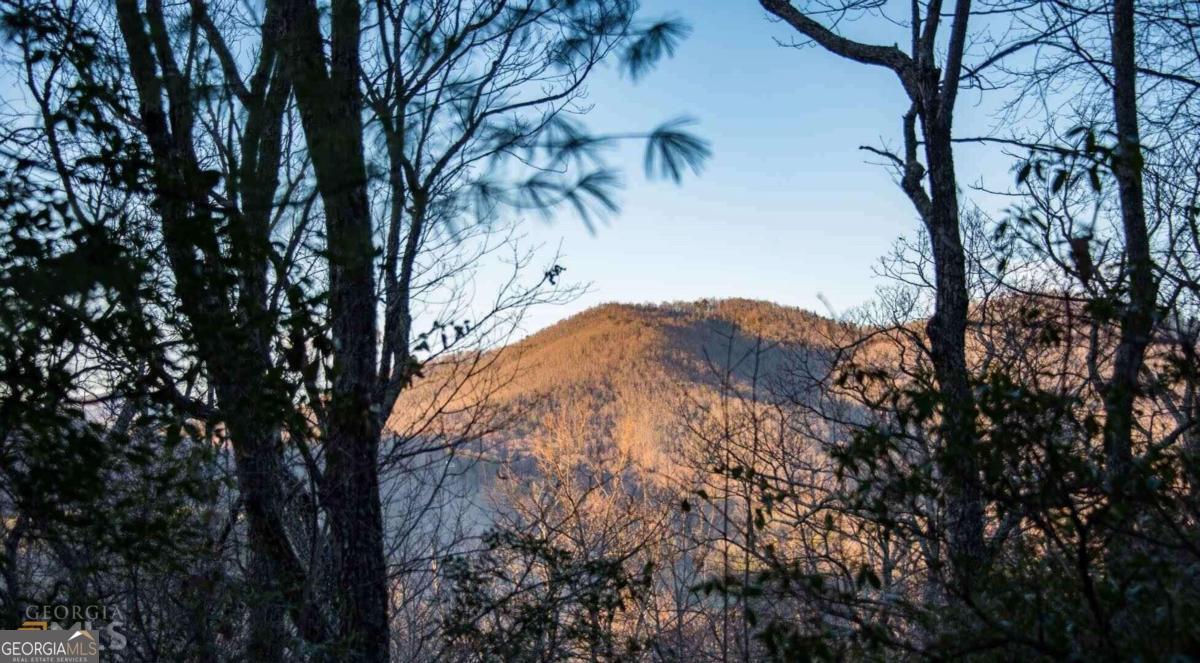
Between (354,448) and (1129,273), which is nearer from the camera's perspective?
(1129,273)

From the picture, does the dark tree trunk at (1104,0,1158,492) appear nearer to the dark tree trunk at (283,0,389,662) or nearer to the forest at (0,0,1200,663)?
the forest at (0,0,1200,663)

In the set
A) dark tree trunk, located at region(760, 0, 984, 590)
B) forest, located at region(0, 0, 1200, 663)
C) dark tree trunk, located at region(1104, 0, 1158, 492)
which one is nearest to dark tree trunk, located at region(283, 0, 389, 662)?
forest, located at region(0, 0, 1200, 663)

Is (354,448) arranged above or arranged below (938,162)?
below

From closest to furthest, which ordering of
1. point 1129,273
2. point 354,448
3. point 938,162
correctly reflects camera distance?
point 1129,273 < point 354,448 < point 938,162

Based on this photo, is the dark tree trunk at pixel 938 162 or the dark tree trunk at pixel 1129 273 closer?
the dark tree trunk at pixel 1129 273

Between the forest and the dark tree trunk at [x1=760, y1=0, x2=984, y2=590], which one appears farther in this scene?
the dark tree trunk at [x1=760, y1=0, x2=984, y2=590]

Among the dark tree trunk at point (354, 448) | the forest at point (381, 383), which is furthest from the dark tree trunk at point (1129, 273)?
the dark tree trunk at point (354, 448)

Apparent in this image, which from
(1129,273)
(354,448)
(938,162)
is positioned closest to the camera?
(1129,273)

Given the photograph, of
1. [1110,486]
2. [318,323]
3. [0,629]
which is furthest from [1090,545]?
[0,629]

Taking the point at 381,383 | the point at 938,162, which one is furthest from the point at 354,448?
the point at 938,162

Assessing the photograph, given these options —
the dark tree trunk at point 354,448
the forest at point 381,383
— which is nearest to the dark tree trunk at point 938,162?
the forest at point 381,383

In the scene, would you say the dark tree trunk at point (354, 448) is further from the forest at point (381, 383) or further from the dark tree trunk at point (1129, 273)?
the dark tree trunk at point (1129, 273)

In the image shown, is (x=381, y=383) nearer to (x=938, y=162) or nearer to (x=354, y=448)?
(x=354, y=448)

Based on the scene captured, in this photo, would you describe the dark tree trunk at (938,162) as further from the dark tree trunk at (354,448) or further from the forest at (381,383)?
the dark tree trunk at (354,448)
